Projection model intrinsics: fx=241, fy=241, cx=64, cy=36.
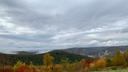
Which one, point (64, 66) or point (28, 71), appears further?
point (64, 66)

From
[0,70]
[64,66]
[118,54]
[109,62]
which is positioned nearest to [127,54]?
[118,54]

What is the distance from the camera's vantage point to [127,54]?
124 m

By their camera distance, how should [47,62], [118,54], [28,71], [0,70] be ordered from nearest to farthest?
[0,70] → [28,71] → [118,54] → [47,62]

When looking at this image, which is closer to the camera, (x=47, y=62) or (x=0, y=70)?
(x=0, y=70)

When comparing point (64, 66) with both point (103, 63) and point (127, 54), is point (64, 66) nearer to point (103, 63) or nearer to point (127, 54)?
point (103, 63)

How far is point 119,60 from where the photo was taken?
360 feet

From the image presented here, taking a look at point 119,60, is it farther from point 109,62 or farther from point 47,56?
point 47,56

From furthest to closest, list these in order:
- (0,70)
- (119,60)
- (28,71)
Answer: (119,60)
(28,71)
(0,70)

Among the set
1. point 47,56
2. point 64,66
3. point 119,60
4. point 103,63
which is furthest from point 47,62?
point 119,60

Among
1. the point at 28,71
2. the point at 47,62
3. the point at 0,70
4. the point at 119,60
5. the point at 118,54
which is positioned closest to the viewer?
the point at 0,70

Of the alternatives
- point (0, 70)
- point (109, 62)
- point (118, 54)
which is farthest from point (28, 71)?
point (118, 54)

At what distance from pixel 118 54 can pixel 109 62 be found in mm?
9554

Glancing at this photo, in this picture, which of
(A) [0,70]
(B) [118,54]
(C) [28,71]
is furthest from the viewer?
(B) [118,54]

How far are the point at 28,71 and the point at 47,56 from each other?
41.6 metres
